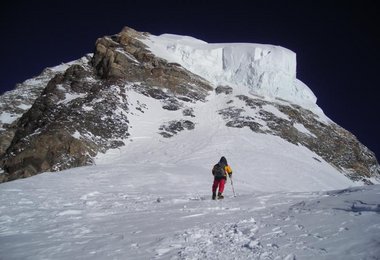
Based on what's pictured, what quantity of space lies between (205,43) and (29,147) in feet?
180

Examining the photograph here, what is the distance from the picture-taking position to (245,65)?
7119 centimetres

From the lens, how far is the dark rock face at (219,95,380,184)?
160 feet

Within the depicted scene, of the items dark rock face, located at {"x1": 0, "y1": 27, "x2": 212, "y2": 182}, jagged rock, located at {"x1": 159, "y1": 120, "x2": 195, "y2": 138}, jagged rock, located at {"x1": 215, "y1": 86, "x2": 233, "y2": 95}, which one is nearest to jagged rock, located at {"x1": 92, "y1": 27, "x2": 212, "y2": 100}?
dark rock face, located at {"x1": 0, "y1": 27, "x2": 212, "y2": 182}

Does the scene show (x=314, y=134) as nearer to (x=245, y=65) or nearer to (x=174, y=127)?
(x=245, y=65)

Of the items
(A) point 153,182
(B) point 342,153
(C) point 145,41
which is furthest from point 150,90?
(A) point 153,182

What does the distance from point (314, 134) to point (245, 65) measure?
21813 mm

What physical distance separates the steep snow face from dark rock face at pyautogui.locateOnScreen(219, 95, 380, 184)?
24.5ft

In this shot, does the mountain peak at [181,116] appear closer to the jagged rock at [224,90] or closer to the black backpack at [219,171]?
the jagged rock at [224,90]

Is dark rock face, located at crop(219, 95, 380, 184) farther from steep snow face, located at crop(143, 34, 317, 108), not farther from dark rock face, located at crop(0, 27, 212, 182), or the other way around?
dark rock face, located at crop(0, 27, 212, 182)

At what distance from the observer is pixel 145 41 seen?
7000cm

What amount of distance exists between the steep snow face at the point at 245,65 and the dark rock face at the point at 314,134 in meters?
7.47

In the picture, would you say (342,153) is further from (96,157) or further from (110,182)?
(110,182)

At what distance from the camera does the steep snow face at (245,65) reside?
224ft

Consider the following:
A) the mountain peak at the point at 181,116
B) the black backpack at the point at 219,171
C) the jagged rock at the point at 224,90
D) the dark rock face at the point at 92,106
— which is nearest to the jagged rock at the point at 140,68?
the dark rock face at the point at 92,106
